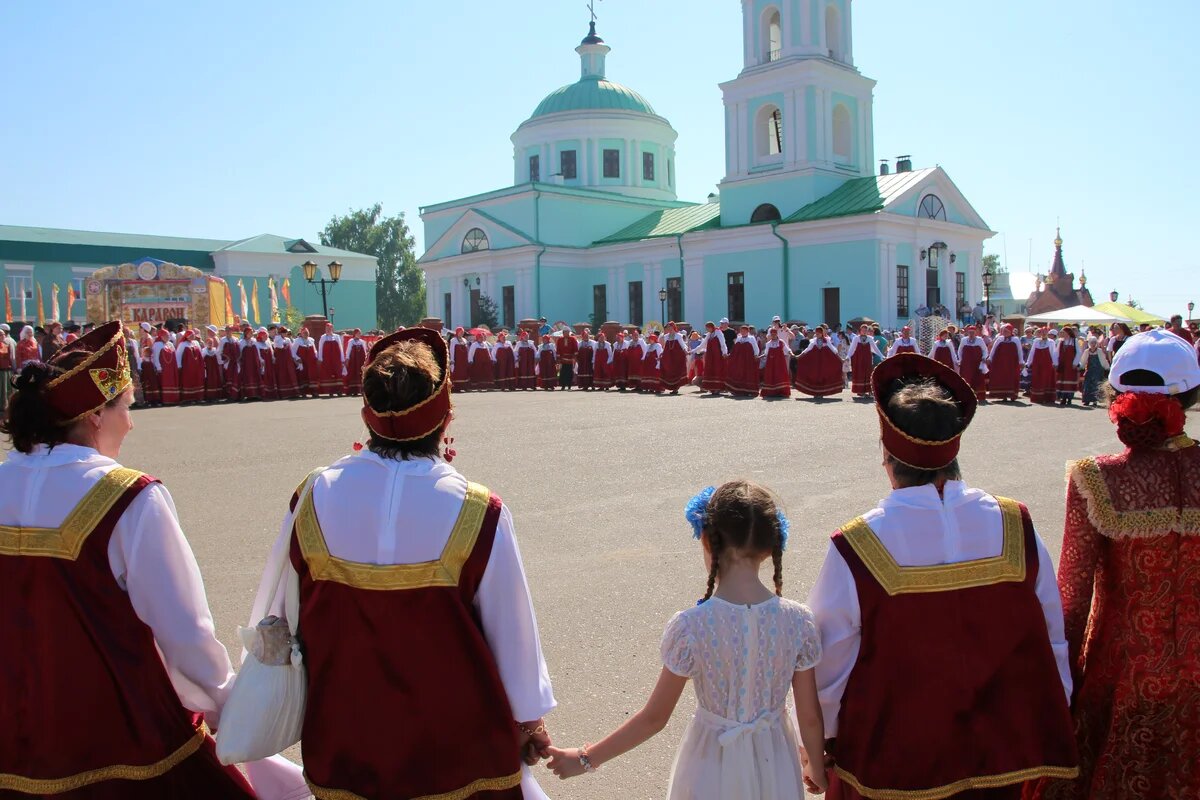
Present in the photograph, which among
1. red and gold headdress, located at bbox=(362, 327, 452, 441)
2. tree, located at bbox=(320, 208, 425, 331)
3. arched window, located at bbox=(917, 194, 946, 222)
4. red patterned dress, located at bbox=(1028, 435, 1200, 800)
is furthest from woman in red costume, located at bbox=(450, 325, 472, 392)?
tree, located at bbox=(320, 208, 425, 331)

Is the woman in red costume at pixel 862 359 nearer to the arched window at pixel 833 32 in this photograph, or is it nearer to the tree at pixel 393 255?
the arched window at pixel 833 32

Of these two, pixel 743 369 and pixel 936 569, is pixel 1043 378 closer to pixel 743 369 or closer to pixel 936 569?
pixel 743 369

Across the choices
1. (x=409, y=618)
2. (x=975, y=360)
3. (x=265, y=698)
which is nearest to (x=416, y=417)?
(x=409, y=618)

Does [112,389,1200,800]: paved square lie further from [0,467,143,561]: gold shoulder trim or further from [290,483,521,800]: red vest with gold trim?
[0,467,143,561]: gold shoulder trim

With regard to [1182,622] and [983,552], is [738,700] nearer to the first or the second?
[983,552]

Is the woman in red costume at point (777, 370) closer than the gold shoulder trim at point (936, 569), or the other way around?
the gold shoulder trim at point (936, 569)

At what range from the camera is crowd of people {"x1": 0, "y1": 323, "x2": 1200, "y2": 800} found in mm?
2410

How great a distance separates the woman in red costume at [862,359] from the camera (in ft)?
67.2

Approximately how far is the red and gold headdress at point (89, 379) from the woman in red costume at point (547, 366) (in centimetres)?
2306

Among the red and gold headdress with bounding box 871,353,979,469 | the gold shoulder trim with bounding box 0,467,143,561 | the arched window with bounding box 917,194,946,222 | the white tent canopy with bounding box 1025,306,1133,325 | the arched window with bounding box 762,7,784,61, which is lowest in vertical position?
the gold shoulder trim with bounding box 0,467,143,561

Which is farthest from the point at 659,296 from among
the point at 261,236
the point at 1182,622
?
the point at 1182,622

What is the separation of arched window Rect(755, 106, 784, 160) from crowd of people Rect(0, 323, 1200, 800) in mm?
38736

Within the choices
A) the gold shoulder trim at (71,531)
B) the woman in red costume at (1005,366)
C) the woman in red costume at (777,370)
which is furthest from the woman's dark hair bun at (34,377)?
the woman in red costume at (1005,366)

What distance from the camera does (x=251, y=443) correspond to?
13117 mm
